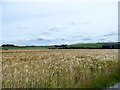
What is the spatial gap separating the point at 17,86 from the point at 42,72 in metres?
1.50

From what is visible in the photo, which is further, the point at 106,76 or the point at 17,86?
the point at 106,76

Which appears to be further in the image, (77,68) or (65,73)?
(77,68)

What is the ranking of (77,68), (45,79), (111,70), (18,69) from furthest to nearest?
(111,70) → (77,68) → (18,69) → (45,79)

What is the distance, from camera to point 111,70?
16.4 m

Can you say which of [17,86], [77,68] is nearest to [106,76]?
[77,68]

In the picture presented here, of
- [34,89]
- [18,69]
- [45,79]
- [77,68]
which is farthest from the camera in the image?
[77,68]

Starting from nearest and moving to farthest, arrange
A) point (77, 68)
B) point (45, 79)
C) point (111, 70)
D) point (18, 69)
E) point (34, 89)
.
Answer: point (34, 89) < point (45, 79) < point (18, 69) < point (77, 68) < point (111, 70)

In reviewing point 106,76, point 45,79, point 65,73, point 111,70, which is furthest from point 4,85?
point 111,70

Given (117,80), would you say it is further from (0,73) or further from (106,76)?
(0,73)

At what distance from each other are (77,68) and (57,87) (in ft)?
9.66

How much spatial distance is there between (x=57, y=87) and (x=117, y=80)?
13.3ft

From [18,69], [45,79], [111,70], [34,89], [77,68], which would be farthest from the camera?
[111,70]

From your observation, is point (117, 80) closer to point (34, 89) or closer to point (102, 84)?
point (102, 84)

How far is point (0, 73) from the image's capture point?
1230cm
